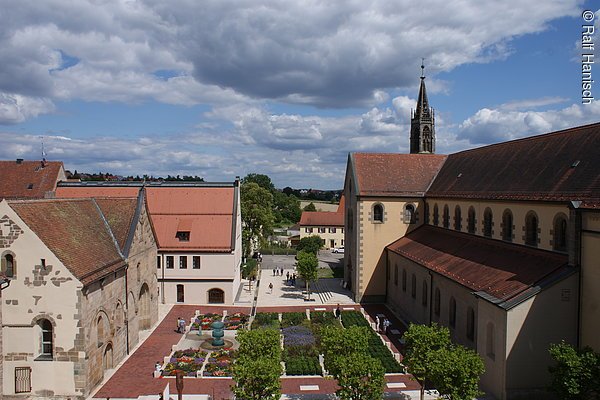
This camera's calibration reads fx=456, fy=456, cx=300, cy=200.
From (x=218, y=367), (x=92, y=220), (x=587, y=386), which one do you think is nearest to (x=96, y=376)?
(x=218, y=367)

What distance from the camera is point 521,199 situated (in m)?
27.4

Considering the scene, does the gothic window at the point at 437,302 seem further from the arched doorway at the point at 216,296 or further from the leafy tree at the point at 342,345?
the arched doorway at the point at 216,296

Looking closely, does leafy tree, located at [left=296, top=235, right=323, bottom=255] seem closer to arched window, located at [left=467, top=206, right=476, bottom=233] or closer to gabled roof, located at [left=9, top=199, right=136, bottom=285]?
arched window, located at [left=467, top=206, right=476, bottom=233]

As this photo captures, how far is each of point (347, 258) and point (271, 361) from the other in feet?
106

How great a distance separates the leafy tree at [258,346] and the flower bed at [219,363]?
5570mm

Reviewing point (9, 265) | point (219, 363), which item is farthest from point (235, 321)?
point (9, 265)

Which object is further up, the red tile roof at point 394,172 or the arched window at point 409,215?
the red tile roof at point 394,172

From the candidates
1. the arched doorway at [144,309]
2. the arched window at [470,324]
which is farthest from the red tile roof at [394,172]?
the arched doorway at [144,309]

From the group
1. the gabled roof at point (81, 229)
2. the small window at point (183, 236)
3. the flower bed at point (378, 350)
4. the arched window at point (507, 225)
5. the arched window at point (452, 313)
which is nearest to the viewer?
the gabled roof at point (81, 229)

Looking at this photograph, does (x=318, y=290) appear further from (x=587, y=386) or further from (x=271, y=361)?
(x=587, y=386)

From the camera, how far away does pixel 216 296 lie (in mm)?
44750

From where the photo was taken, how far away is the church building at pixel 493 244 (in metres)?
21.8

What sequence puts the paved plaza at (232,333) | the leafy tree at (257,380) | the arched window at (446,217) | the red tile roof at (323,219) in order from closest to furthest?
the leafy tree at (257,380) < the paved plaza at (232,333) < the arched window at (446,217) < the red tile roof at (323,219)

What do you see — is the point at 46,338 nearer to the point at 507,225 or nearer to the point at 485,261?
the point at 485,261
